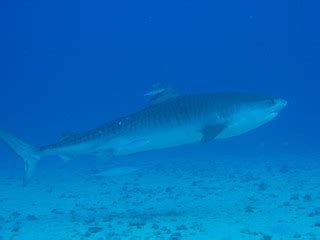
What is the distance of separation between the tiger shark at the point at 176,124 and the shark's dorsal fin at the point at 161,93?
21 mm

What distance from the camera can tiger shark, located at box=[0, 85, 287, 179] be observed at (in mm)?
8914

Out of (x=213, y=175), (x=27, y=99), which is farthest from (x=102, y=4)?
(x=213, y=175)

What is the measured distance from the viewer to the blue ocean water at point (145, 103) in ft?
29.4

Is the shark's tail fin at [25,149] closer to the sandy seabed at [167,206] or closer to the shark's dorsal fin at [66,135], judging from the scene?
the shark's dorsal fin at [66,135]

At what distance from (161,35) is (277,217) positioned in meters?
176

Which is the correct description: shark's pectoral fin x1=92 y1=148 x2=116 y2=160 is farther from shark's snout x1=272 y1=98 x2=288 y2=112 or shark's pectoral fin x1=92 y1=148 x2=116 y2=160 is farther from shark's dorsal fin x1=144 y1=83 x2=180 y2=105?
shark's snout x1=272 y1=98 x2=288 y2=112

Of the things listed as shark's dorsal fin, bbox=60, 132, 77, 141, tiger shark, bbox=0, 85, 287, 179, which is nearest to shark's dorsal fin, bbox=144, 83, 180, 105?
tiger shark, bbox=0, 85, 287, 179

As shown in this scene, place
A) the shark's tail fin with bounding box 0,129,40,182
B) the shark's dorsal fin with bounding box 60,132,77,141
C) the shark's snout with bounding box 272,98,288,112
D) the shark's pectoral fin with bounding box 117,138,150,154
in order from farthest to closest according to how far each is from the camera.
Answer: the shark's tail fin with bounding box 0,129,40,182 → the shark's dorsal fin with bounding box 60,132,77,141 → the shark's pectoral fin with bounding box 117,138,150,154 → the shark's snout with bounding box 272,98,288,112

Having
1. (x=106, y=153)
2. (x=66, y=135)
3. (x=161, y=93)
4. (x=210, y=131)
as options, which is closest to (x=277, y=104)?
(x=210, y=131)

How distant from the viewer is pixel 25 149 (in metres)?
9.73

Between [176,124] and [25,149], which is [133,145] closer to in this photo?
[176,124]

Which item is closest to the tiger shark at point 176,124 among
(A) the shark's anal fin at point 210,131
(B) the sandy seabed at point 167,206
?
(A) the shark's anal fin at point 210,131

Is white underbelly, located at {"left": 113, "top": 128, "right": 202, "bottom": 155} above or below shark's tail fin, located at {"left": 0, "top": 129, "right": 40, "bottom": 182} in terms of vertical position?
below

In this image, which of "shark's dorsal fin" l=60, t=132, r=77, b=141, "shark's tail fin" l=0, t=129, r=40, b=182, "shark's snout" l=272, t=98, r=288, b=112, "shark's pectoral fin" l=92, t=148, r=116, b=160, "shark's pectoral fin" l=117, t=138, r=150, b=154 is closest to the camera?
"shark's snout" l=272, t=98, r=288, b=112
